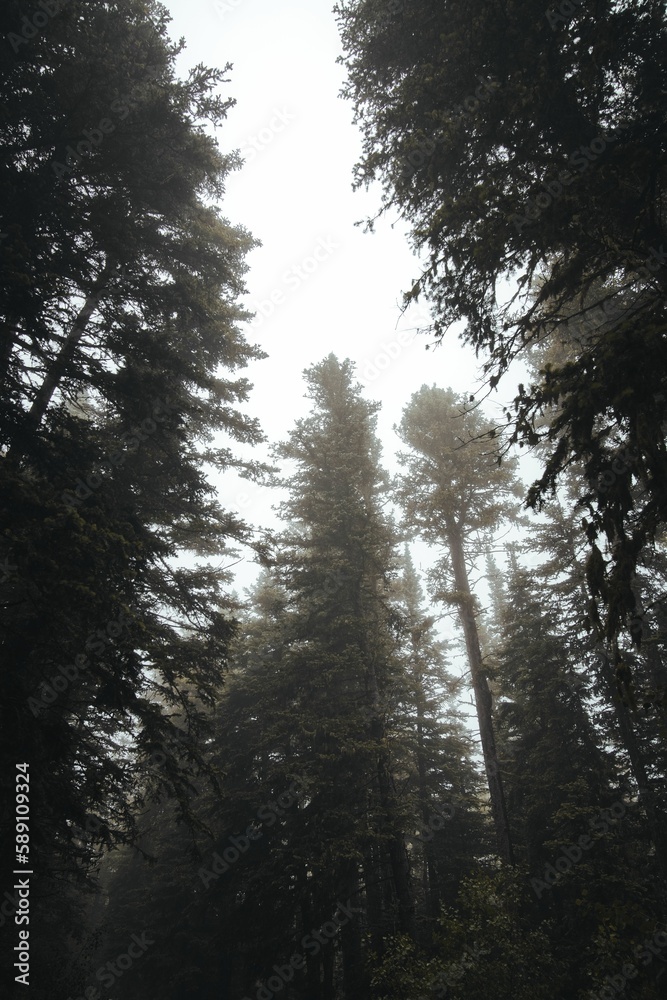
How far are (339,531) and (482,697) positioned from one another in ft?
20.6

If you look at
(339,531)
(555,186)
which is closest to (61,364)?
(555,186)

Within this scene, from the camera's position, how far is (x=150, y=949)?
45.7 ft

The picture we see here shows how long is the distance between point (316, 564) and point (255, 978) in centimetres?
1115

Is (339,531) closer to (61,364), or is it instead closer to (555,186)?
(61,364)

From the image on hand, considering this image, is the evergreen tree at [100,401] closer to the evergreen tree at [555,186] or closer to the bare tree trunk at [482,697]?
the evergreen tree at [555,186]

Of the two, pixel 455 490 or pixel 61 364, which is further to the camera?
pixel 455 490

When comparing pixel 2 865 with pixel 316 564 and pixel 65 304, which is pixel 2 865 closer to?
pixel 65 304

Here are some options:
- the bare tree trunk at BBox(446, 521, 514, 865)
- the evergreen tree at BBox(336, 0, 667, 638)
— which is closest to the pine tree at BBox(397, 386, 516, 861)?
the bare tree trunk at BBox(446, 521, 514, 865)

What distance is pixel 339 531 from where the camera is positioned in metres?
14.8

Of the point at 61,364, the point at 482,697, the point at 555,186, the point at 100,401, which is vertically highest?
the point at 100,401

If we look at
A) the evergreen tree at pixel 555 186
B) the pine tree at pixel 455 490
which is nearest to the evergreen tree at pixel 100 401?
the evergreen tree at pixel 555 186

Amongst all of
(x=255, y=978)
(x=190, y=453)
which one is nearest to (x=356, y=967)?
(x=255, y=978)

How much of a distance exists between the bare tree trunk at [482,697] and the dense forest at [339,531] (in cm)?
11

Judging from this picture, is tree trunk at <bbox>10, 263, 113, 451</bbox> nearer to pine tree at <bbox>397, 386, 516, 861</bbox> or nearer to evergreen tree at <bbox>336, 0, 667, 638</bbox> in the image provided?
evergreen tree at <bbox>336, 0, 667, 638</bbox>
